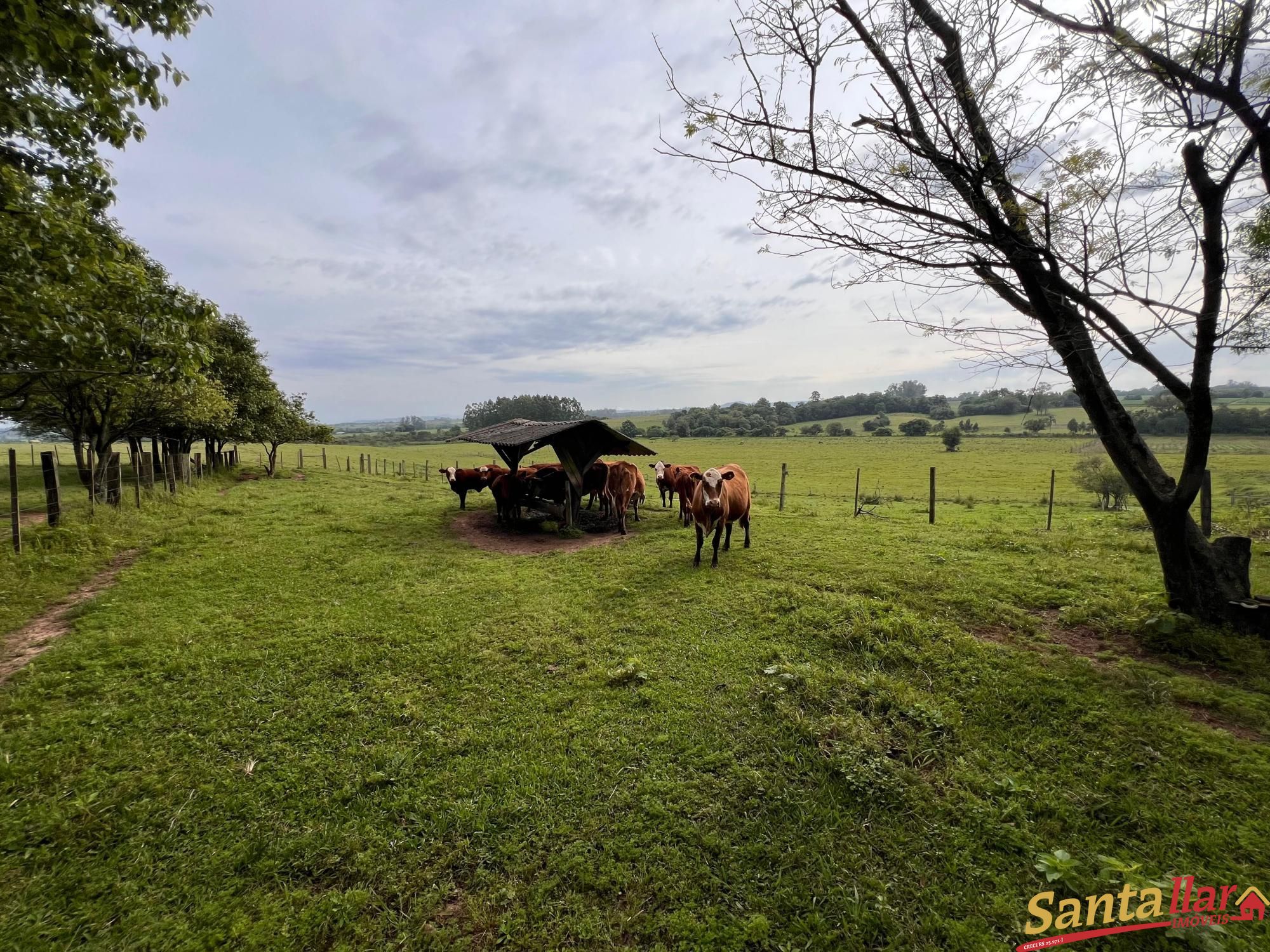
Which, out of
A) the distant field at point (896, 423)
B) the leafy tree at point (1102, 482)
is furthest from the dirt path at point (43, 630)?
the distant field at point (896, 423)

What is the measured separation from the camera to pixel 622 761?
148 inches

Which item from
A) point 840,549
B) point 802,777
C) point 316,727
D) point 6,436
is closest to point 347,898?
point 316,727

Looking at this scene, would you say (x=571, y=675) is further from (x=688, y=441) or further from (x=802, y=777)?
(x=688, y=441)

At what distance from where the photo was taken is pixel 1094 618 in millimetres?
5652

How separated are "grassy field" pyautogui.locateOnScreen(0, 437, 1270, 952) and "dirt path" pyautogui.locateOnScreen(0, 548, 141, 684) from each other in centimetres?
22

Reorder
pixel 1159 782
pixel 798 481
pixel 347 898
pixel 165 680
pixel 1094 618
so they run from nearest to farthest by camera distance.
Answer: pixel 347 898
pixel 1159 782
pixel 165 680
pixel 1094 618
pixel 798 481

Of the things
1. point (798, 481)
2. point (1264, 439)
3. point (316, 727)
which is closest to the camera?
point (316, 727)

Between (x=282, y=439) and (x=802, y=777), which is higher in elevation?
(x=282, y=439)

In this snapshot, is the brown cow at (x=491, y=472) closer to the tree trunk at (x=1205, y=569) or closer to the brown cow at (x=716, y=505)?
the brown cow at (x=716, y=505)

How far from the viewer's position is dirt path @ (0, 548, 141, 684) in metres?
5.17

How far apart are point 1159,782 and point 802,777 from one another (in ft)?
7.55

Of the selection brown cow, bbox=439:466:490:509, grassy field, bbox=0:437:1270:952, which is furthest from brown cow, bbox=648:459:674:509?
grassy field, bbox=0:437:1270:952

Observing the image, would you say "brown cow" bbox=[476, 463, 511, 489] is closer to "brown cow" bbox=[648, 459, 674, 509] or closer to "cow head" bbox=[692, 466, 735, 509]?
"brown cow" bbox=[648, 459, 674, 509]

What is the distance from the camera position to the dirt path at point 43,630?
17.0 feet
